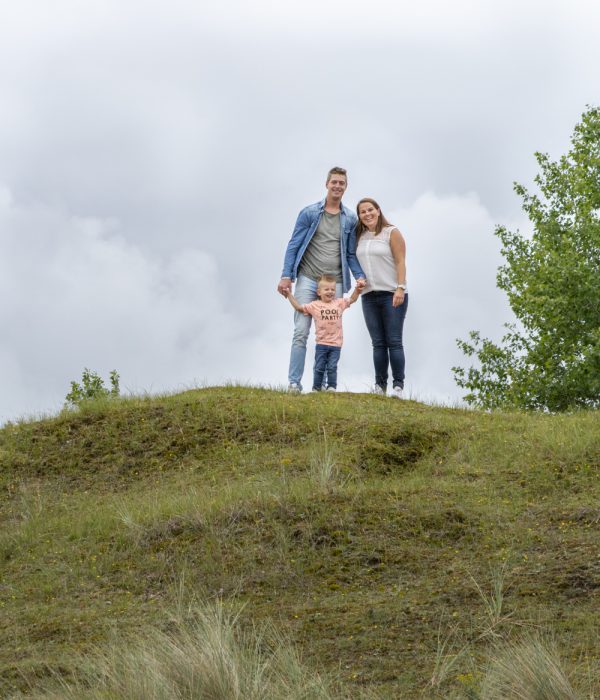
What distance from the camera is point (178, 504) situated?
10.4 m

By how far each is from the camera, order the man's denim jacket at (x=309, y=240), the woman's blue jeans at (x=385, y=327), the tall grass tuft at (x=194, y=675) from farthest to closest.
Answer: the man's denim jacket at (x=309, y=240)
the woman's blue jeans at (x=385, y=327)
the tall grass tuft at (x=194, y=675)

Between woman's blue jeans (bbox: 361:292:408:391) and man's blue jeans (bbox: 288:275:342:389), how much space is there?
0.53m

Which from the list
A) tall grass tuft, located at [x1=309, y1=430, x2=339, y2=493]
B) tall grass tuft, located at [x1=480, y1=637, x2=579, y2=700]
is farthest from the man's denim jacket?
tall grass tuft, located at [x1=480, y1=637, x2=579, y2=700]

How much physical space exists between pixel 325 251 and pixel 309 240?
0.96 feet

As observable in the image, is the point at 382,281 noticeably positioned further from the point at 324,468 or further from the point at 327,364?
the point at 324,468

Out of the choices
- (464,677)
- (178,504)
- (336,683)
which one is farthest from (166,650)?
(178,504)

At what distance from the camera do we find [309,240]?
14992mm

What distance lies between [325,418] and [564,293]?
467 inches

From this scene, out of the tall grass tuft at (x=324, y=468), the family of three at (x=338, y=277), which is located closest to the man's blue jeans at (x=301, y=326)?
the family of three at (x=338, y=277)

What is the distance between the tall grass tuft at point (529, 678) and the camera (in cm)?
545

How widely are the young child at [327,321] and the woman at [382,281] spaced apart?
1.15 ft

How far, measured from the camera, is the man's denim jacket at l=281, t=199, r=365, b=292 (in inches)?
593

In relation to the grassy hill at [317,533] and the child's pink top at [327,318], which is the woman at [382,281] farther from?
the grassy hill at [317,533]

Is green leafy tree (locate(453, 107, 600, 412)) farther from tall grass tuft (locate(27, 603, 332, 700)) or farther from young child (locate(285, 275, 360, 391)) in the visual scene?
tall grass tuft (locate(27, 603, 332, 700))
